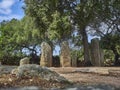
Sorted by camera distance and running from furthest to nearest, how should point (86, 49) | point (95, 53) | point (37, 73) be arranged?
point (86, 49) < point (95, 53) < point (37, 73)

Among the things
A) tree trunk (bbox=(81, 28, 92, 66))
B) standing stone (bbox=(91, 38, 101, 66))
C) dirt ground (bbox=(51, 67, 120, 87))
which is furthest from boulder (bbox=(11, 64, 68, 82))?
tree trunk (bbox=(81, 28, 92, 66))

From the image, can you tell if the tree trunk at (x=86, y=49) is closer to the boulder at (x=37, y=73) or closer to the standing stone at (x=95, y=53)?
the standing stone at (x=95, y=53)

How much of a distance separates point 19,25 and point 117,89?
1429 inches

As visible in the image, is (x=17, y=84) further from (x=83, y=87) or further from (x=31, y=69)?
(x=83, y=87)

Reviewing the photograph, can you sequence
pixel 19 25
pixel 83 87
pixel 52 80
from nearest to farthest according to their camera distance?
pixel 83 87
pixel 52 80
pixel 19 25

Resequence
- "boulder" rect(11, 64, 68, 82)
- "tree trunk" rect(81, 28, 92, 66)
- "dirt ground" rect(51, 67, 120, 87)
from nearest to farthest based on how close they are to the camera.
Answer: "boulder" rect(11, 64, 68, 82) < "dirt ground" rect(51, 67, 120, 87) < "tree trunk" rect(81, 28, 92, 66)

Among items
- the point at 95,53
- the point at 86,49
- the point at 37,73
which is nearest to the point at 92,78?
the point at 37,73

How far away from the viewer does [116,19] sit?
36188 mm

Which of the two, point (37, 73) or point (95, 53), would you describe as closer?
point (37, 73)

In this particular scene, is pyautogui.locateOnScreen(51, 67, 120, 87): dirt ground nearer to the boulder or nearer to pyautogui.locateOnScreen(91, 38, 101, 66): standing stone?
the boulder

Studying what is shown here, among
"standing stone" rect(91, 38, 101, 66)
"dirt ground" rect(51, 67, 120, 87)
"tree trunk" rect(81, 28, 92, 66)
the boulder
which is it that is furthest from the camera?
"tree trunk" rect(81, 28, 92, 66)

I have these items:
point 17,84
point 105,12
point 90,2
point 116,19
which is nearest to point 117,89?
point 17,84

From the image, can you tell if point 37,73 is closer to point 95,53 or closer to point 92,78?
point 92,78

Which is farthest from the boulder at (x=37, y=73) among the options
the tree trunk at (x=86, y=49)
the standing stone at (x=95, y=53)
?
the tree trunk at (x=86, y=49)
